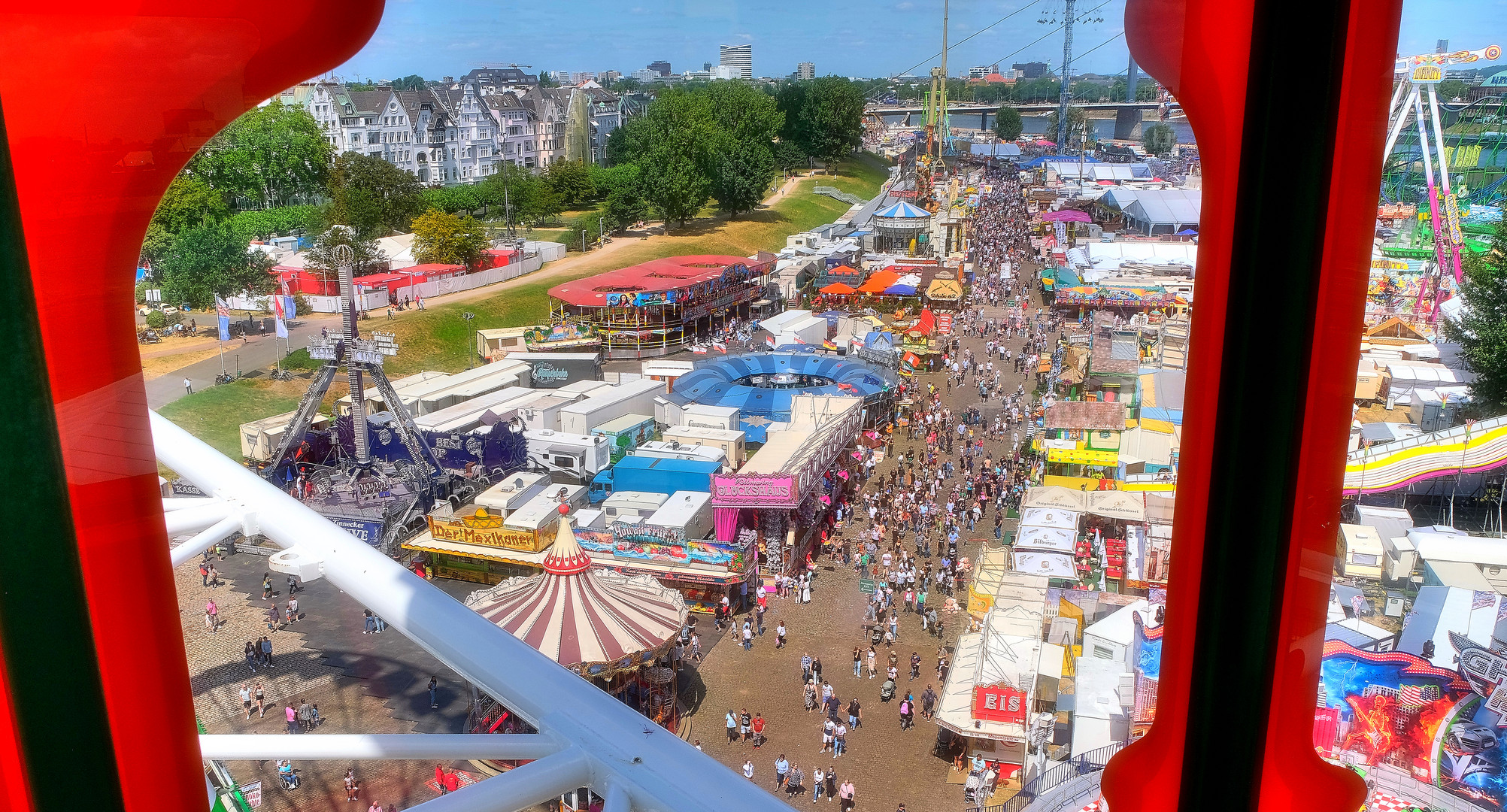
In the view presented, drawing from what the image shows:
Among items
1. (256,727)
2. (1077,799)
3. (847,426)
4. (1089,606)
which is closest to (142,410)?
(1077,799)

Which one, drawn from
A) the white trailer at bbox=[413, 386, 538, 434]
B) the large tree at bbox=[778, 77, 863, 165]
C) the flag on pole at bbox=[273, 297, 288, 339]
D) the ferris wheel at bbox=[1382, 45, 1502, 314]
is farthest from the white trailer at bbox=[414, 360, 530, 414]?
the ferris wheel at bbox=[1382, 45, 1502, 314]

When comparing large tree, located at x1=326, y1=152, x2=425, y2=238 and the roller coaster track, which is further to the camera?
large tree, located at x1=326, y1=152, x2=425, y2=238

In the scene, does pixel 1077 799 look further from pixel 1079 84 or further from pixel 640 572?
pixel 640 572

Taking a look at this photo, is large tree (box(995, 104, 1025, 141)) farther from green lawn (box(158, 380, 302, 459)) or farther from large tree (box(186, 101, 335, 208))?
green lawn (box(158, 380, 302, 459))

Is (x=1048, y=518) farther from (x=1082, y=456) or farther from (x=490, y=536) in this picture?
(x=490, y=536)

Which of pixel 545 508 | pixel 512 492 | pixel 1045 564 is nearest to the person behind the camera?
pixel 1045 564

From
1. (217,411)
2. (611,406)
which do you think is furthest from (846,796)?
(611,406)
